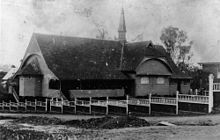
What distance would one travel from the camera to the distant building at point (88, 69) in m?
35.7

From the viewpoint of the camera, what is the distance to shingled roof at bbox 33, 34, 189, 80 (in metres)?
36.0

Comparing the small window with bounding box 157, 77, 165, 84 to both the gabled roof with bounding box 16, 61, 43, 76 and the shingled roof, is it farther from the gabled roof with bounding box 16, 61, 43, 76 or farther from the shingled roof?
the gabled roof with bounding box 16, 61, 43, 76

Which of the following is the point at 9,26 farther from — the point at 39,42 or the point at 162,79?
the point at 162,79

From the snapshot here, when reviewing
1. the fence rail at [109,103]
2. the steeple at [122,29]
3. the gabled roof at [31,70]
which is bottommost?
the fence rail at [109,103]

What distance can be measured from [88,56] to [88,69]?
8.23ft

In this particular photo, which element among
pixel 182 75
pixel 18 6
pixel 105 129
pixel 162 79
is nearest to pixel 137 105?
pixel 105 129

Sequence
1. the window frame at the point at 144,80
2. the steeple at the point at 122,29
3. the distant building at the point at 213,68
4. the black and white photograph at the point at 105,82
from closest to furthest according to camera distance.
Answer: the black and white photograph at the point at 105,82 < the window frame at the point at 144,80 < the distant building at the point at 213,68 < the steeple at the point at 122,29

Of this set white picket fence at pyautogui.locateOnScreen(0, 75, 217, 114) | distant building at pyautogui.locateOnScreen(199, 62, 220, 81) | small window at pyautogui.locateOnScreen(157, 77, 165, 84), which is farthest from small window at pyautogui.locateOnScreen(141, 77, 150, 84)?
white picket fence at pyautogui.locateOnScreen(0, 75, 217, 114)

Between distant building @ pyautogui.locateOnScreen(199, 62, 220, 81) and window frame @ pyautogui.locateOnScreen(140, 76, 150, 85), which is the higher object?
distant building @ pyautogui.locateOnScreen(199, 62, 220, 81)

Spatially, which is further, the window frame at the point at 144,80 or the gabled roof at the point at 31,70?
the window frame at the point at 144,80

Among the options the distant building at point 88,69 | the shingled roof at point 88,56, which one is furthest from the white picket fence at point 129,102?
the shingled roof at point 88,56

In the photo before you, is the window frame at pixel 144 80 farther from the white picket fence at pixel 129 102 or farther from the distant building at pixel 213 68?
the white picket fence at pixel 129 102

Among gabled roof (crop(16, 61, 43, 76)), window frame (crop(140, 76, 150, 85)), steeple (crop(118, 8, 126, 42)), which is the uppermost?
steeple (crop(118, 8, 126, 42))

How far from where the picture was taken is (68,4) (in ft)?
86.4
